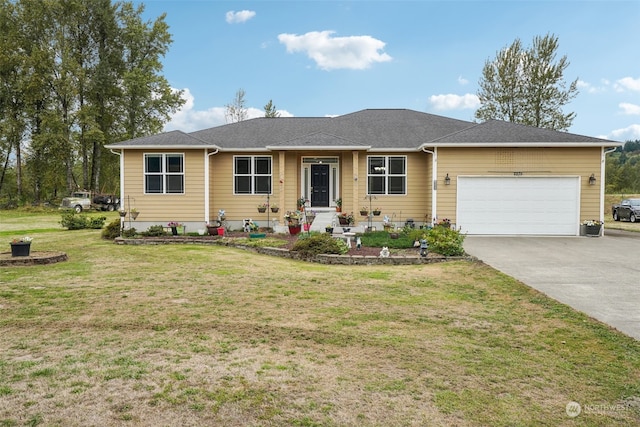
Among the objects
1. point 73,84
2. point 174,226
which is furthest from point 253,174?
point 73,84

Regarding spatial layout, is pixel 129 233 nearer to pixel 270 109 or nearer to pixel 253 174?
pixel 253 174

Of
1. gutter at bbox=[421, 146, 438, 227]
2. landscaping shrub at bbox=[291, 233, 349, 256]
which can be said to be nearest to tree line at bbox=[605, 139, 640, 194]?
gutter at bbox=[421, 146, 438, 227]

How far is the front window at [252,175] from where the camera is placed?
15.4 m

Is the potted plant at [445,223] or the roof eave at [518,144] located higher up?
the roof eave at [518,144]

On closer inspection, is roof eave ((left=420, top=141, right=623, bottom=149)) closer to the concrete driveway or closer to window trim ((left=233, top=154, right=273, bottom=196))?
the concrete driveway

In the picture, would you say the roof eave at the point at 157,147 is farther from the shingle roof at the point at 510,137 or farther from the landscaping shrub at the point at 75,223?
the shingle roof at the point at 510,137

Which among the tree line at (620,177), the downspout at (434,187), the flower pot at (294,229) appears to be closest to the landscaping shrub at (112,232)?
the flower pot at (294,229)

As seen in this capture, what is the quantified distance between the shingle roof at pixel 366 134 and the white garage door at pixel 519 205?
1427mm

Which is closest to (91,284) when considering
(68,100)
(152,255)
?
(152,255)

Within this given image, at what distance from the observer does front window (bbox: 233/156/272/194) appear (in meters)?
15.4

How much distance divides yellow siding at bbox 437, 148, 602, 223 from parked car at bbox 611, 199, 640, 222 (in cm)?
1074

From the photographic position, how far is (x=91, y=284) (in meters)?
6.77

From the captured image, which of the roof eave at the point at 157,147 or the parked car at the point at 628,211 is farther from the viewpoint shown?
the parked car at the point at 628,211

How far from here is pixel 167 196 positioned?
570 inches
